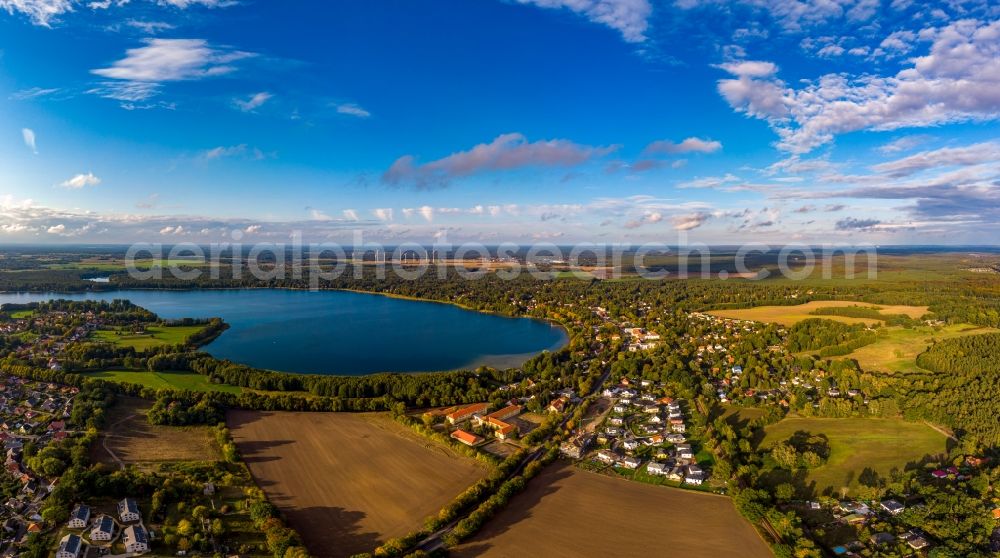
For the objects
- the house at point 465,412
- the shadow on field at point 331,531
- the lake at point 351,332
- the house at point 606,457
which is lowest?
the shadow on field at point 331,531

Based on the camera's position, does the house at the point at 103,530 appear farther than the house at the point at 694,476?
No

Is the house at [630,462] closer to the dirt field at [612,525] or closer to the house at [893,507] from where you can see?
the dirt field at [612,525]

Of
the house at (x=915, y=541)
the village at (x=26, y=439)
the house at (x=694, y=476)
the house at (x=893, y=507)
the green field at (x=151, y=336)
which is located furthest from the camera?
the green field at (x=151, y=336)

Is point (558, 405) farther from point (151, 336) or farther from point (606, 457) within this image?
point (151, 336)

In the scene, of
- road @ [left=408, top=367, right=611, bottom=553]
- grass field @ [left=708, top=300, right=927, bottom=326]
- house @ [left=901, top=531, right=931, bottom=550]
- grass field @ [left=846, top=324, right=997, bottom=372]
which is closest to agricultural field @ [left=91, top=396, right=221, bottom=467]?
road @ [left=408, top=367, right=611, bottom=553]

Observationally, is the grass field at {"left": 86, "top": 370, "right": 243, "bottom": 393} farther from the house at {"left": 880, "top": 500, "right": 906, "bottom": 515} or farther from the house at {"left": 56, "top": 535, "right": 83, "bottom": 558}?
the house at {"left": 880, "top": 500, "right": 906, "bottom": 515}

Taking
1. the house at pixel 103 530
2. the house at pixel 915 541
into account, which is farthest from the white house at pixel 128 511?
the house at pixel 915 541

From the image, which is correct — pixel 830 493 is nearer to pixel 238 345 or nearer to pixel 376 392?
pixel 376 392
